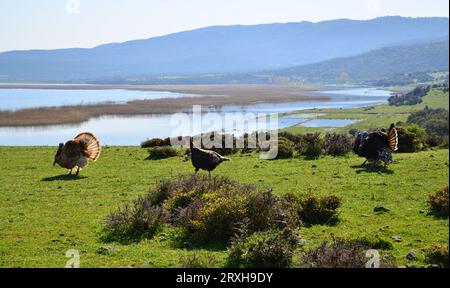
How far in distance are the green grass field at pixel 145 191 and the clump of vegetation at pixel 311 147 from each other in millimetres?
1595

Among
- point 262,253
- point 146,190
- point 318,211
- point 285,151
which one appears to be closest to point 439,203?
point 318,211

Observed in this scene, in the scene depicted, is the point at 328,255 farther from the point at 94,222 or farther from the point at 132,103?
the point at 132,103

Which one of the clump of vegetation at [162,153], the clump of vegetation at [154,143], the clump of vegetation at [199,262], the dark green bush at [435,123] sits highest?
the clump of vegetation at [199,262]

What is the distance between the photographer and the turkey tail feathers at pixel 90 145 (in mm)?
24094

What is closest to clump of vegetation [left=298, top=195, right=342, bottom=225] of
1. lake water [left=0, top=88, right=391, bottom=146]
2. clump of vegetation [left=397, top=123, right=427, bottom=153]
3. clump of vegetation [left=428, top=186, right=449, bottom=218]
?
clump of vegetation [left=428, top=186, right=449, bottom=218]

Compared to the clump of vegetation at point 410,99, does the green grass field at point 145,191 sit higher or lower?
higher

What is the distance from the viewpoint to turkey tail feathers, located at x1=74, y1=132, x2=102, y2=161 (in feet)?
79.0

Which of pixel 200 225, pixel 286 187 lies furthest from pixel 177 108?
pixel 200 225

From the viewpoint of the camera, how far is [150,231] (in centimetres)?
1328

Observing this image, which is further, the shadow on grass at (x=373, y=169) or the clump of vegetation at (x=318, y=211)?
the shadow on grass at (x=373, y=169)

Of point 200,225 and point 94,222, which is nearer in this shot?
point 200,225

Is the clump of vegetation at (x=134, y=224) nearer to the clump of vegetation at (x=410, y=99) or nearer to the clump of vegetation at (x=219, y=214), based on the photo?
the clump of vegetation at (x=219, y=214)

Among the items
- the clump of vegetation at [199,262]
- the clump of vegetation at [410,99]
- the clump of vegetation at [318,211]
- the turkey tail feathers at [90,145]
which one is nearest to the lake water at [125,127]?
the turkey tail feathers at [90,145]

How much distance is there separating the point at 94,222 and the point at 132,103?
8269 cm
